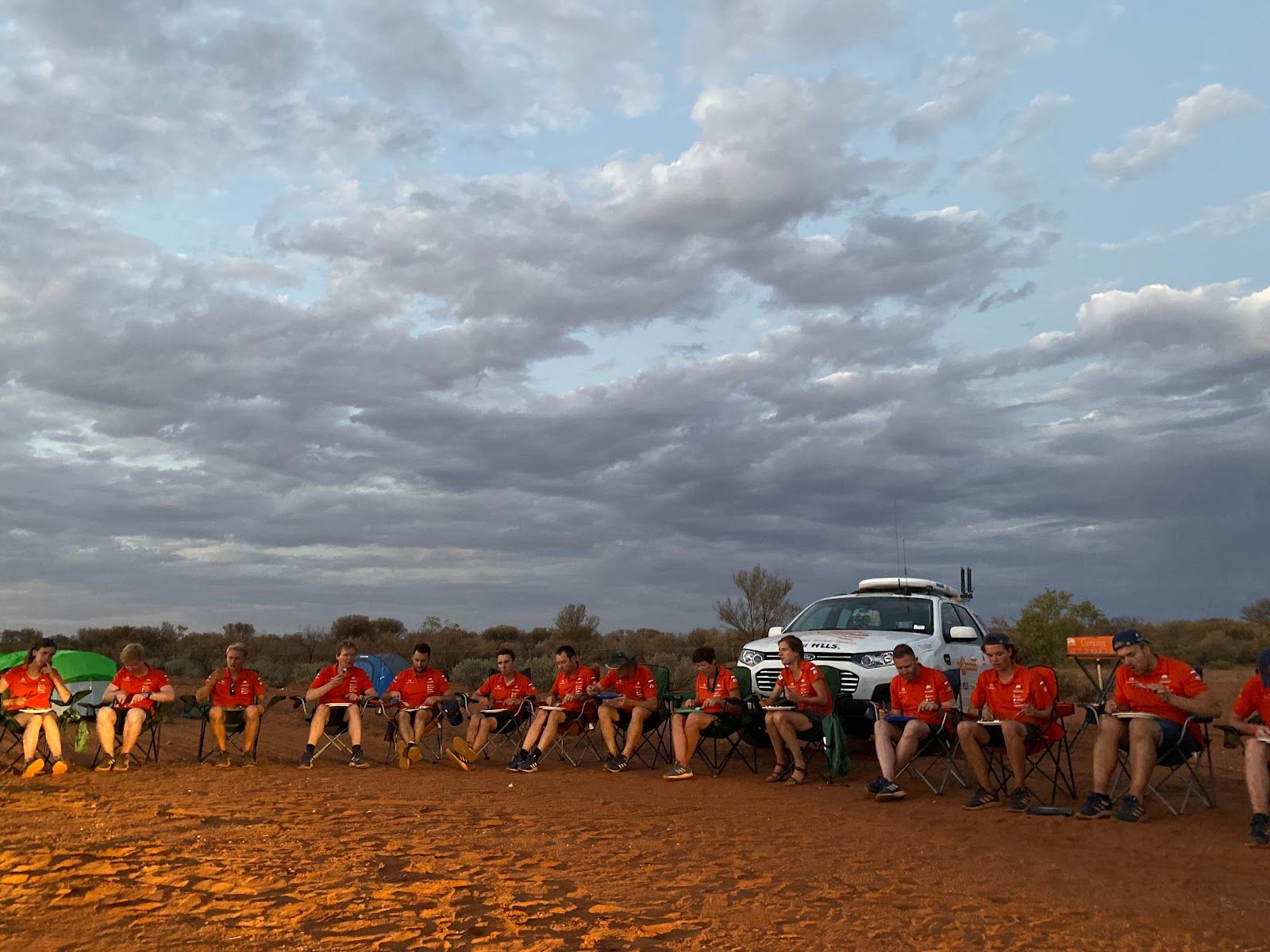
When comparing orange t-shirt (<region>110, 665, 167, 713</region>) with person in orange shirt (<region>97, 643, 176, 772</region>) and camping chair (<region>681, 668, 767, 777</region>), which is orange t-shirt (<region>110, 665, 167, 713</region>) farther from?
camping chair (<region>681, 668, 767, 777</region>)

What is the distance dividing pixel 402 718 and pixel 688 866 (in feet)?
16.5

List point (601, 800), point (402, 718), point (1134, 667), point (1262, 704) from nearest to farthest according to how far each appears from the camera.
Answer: point (1262, 704) < point (1134, 667) < point (601, 800) < point (402, 718)

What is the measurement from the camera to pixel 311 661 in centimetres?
2491

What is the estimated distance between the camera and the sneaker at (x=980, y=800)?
7293 millimetres

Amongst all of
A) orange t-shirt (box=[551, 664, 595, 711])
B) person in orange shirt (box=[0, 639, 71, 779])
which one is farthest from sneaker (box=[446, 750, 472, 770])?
person in orange shirt (box=[0, 639, 71, 779])

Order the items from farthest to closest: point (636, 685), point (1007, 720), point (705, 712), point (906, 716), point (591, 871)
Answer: point (636, 685) → point (705, 712) → point (906, 716) → point (1007, 720) → point (591, 871)

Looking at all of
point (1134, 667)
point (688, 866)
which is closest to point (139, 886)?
point (688, 866)

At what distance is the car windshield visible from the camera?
9.56m

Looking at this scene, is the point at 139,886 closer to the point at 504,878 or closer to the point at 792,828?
the point at 504,878

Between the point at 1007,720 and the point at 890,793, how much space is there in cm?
96

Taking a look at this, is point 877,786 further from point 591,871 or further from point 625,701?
point 591,871

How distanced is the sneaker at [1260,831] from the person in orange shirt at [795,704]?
122 inches

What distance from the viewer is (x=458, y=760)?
9.30 metres

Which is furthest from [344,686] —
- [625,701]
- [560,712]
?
[625,701]
